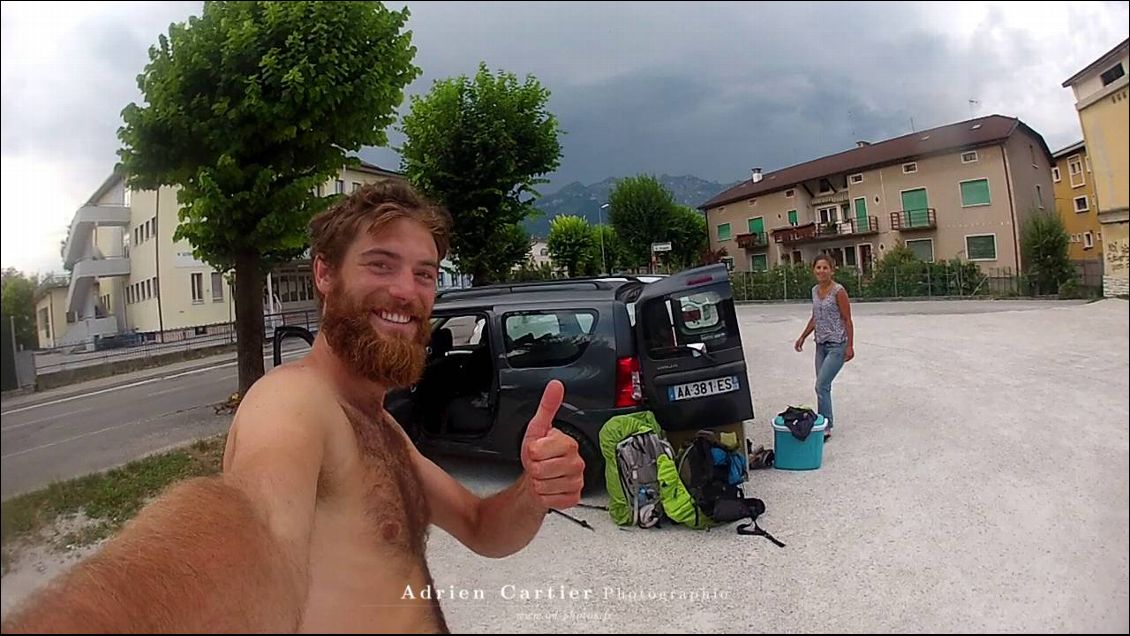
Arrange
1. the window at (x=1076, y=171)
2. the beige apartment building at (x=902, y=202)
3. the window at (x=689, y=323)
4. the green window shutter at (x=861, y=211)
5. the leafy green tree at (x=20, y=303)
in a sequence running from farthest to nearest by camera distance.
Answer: the window at (x=689, y=323), the green window shutter at (x=861, y=211), the beige apartment building at (x=902, y=202), the window at (x=1076, y=171), the leafy green tree at (x=20, y=303)

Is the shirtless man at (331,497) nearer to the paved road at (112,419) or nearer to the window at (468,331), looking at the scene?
the paved road at (112,419)

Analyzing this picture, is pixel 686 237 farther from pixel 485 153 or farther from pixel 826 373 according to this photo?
pixel 826 373

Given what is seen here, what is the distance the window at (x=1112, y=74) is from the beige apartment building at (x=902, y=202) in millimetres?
127

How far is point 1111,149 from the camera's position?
23.7 inches

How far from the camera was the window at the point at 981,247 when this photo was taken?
2.78 ft

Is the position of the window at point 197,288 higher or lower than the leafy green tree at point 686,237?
lower

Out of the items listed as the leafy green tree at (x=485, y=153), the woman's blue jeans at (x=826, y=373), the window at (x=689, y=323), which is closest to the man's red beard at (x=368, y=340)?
the leafy green tree at (x=485, y=153)

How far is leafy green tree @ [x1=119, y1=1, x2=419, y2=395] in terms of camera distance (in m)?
0.72

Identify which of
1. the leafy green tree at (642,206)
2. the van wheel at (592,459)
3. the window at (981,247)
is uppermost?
the leafy green tree at (642,206)

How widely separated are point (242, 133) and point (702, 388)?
85cm

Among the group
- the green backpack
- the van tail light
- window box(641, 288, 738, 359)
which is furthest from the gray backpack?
window box(641, 288, 738, 359)

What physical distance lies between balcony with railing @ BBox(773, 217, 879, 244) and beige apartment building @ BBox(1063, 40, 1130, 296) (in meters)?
0.31

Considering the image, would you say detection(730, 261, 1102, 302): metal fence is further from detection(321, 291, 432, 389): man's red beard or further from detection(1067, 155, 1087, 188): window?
detection(321, 291, 432, 389): man's red beard

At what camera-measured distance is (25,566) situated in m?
0.49
